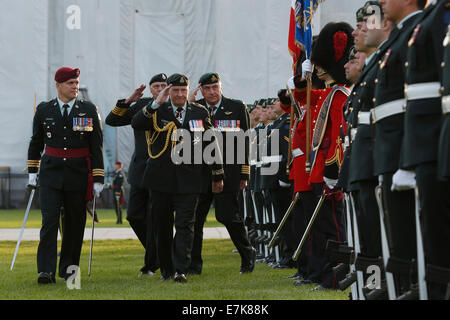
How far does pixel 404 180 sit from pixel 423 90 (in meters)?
0.45

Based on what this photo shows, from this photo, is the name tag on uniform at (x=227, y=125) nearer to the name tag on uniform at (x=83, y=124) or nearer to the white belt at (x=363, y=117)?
the name tag on uniform at (x=83, y=124)

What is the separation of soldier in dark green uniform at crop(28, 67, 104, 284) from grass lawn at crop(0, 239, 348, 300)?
403mm

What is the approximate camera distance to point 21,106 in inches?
1106

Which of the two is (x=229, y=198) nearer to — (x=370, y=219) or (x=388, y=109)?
(x=370, y=219)

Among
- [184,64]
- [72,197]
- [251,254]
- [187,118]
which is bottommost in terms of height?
[251,254]

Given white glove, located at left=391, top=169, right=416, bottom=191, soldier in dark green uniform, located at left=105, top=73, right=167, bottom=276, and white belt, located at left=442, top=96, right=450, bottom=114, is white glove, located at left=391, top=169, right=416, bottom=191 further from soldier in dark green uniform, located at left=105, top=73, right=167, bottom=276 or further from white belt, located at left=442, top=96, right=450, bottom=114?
soldier in dark green uniform, located at left=105, top=73, right=167, bottom=276

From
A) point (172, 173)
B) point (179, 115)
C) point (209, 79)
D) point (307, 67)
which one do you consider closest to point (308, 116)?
point (307, 67)

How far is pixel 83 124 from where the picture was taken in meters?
8.41

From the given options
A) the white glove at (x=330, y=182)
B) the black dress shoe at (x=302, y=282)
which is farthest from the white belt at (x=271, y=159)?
the white glove at (x=330, y=182)

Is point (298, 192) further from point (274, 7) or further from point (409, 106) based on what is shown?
point (274, 7)

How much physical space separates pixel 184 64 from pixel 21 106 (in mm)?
5312

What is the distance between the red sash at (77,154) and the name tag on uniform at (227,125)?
157 cm
